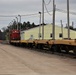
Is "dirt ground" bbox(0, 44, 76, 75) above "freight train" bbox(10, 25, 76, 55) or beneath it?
beneath

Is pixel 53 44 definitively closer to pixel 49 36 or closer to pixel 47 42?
pixel 47 42

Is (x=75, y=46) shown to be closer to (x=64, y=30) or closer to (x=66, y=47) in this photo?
(x=66, y=47)

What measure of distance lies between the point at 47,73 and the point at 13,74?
61.7 inches

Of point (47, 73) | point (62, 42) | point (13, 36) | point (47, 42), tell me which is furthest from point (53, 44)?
point (13, 36)

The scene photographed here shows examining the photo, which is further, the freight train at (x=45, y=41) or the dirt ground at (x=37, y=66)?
the freight train at (x=45, y=41)

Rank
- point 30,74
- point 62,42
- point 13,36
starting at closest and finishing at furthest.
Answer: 1. point 30,74
2. point 62,42
3. point 13,36

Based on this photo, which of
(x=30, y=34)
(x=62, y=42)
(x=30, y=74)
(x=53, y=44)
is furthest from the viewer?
(x=30, y=34)

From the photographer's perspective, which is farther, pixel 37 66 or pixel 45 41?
pixel 45 41

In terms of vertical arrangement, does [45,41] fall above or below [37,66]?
above

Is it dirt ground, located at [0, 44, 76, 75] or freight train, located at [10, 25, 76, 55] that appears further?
freight train, located at [10, 25, 76, 55]

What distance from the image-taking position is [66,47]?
31141 millimetres

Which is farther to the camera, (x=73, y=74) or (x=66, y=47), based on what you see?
(x=66, y=47)

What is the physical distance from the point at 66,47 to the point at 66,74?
15.7 m

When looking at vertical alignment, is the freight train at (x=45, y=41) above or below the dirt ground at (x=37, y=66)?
above
